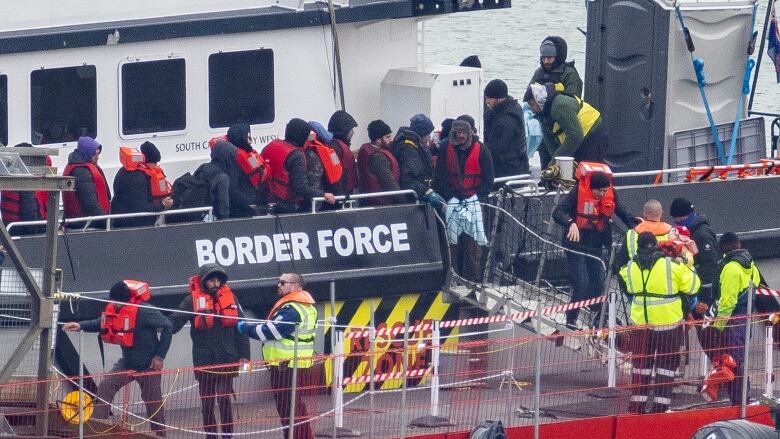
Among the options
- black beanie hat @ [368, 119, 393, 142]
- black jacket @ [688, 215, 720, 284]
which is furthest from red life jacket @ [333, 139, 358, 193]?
black jacket @ [688, 215, 720, 284]

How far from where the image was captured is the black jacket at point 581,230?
1156 centimetres

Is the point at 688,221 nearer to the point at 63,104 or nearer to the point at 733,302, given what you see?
the point at 733,302

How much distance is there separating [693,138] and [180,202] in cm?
447

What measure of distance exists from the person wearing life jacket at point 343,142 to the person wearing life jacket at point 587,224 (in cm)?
152

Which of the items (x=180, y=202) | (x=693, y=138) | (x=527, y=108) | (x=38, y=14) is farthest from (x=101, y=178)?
(x=693, y=138)

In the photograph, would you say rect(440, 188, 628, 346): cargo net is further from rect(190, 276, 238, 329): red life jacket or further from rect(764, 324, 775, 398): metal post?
rect(190, 276, 238, 329): red life jacket

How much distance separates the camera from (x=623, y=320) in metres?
11.7

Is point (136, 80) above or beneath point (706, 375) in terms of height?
above

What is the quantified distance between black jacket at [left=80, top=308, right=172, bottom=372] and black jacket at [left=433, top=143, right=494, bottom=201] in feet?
8.93

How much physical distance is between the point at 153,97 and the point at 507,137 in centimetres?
266

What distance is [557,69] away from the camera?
1287cm

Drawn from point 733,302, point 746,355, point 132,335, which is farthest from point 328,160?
point 746,355

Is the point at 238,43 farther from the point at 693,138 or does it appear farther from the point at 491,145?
the point at 693,138

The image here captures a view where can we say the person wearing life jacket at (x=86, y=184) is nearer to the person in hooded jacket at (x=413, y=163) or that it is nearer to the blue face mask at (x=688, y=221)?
the person in hooded jacket at (x=413, y=163)
